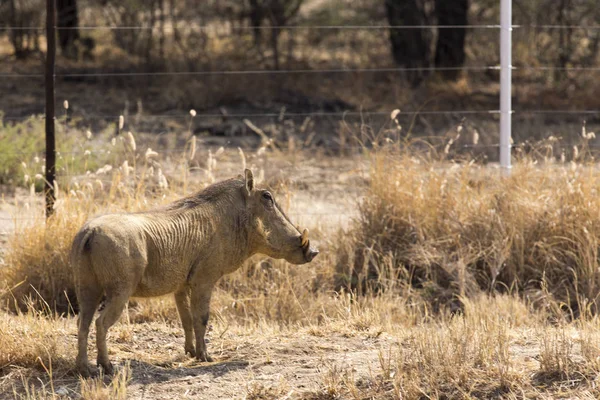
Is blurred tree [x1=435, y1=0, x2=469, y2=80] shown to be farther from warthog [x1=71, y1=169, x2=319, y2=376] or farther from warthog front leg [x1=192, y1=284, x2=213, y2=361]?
warthog front leg [x1=192, y1=284, x2=213, y2=361]

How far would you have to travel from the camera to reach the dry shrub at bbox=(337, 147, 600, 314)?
7.46 meters

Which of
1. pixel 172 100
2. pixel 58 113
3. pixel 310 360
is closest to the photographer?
pixel 310 360

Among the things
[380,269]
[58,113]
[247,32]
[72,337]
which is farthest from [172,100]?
[72,337]

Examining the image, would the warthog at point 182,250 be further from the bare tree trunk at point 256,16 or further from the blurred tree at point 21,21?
the blurred tree at point 21,21

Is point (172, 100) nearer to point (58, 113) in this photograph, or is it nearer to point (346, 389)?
point (58, 113)

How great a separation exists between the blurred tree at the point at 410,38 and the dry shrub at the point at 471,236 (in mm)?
7274

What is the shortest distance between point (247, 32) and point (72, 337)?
11.0 metres

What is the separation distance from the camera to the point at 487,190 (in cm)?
798

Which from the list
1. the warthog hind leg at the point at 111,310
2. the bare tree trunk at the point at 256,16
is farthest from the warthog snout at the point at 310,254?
the bare tree trunk at the point at 256,16

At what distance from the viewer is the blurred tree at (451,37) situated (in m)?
15.2

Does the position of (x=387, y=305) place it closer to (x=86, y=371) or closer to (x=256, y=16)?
(x=86, y=371)

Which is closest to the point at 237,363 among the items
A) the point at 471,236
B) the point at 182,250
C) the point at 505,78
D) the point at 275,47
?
the point at 182,250

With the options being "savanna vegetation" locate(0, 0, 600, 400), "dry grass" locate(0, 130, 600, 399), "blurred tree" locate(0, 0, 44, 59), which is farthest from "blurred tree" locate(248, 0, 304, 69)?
"dry grass" locate(0, 130, 600, 399)

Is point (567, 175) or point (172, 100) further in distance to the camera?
point (172, 100)
